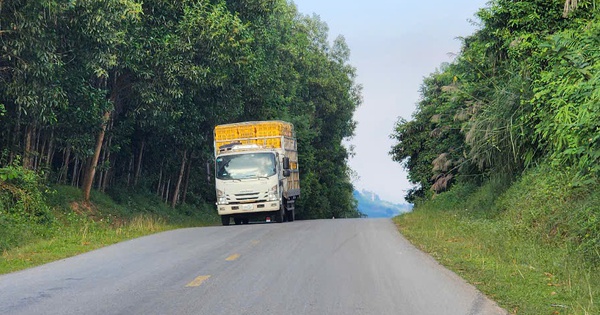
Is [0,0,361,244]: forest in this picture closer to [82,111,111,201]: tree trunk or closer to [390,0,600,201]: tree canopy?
[82,111,111,201]: tree trunk

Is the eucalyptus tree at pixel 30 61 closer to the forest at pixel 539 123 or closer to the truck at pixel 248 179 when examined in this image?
the truck at pixel 248 179

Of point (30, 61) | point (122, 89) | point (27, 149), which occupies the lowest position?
point (27, 149)

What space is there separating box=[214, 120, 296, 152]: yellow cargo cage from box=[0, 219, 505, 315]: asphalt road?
519 inches

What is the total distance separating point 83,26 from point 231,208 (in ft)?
29.4

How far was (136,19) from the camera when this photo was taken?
2252cm

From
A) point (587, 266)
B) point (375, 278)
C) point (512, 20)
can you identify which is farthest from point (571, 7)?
point (375, 278)

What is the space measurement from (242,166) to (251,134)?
7.93ft

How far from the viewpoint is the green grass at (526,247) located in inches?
365

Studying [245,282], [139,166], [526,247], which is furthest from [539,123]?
[139,166]

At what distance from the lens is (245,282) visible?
1044cm

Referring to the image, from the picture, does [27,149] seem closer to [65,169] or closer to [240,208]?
[65,169]

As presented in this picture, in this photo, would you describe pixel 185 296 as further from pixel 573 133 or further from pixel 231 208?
pixel 231 208

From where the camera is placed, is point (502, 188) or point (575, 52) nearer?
point (575, 52)

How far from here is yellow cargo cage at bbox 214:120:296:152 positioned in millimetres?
29469
